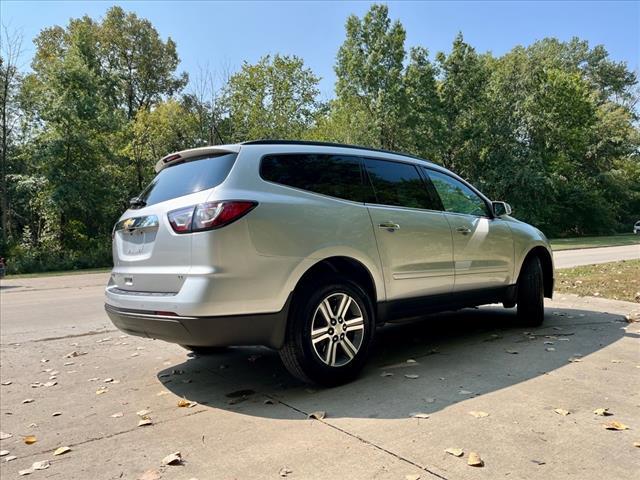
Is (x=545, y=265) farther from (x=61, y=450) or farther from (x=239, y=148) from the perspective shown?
(x=61, y=450)

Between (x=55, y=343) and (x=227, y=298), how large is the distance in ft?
13.2

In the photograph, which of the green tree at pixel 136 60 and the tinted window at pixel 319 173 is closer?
the tinted window at pixel 319 173

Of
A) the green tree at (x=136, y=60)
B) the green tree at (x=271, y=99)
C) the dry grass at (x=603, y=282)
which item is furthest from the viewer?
the green tree at (x=136, y=60)

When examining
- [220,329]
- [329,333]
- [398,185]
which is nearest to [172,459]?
[220,329]

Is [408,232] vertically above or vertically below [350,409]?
above

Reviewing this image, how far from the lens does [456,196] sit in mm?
5445

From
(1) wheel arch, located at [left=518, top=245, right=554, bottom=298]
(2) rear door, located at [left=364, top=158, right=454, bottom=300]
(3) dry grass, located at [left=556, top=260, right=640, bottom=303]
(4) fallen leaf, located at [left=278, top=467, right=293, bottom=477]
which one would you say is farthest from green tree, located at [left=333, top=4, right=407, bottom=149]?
(4) fallen leaf, located at [left=278, top=467, right=293, bottom=477]

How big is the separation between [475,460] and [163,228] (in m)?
2.60

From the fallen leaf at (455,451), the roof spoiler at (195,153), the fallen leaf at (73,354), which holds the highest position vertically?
the roof spoiler at (195,153)

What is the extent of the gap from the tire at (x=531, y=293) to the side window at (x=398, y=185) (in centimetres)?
176

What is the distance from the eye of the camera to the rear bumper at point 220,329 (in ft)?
Answer: 11.3

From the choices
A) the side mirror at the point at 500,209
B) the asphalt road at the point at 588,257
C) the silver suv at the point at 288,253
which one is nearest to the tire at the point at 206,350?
the silver suv at the point at 288,253

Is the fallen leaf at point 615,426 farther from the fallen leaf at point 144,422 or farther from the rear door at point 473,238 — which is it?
the fallen leaf at point 144,422

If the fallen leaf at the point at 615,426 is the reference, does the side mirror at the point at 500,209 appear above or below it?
above
